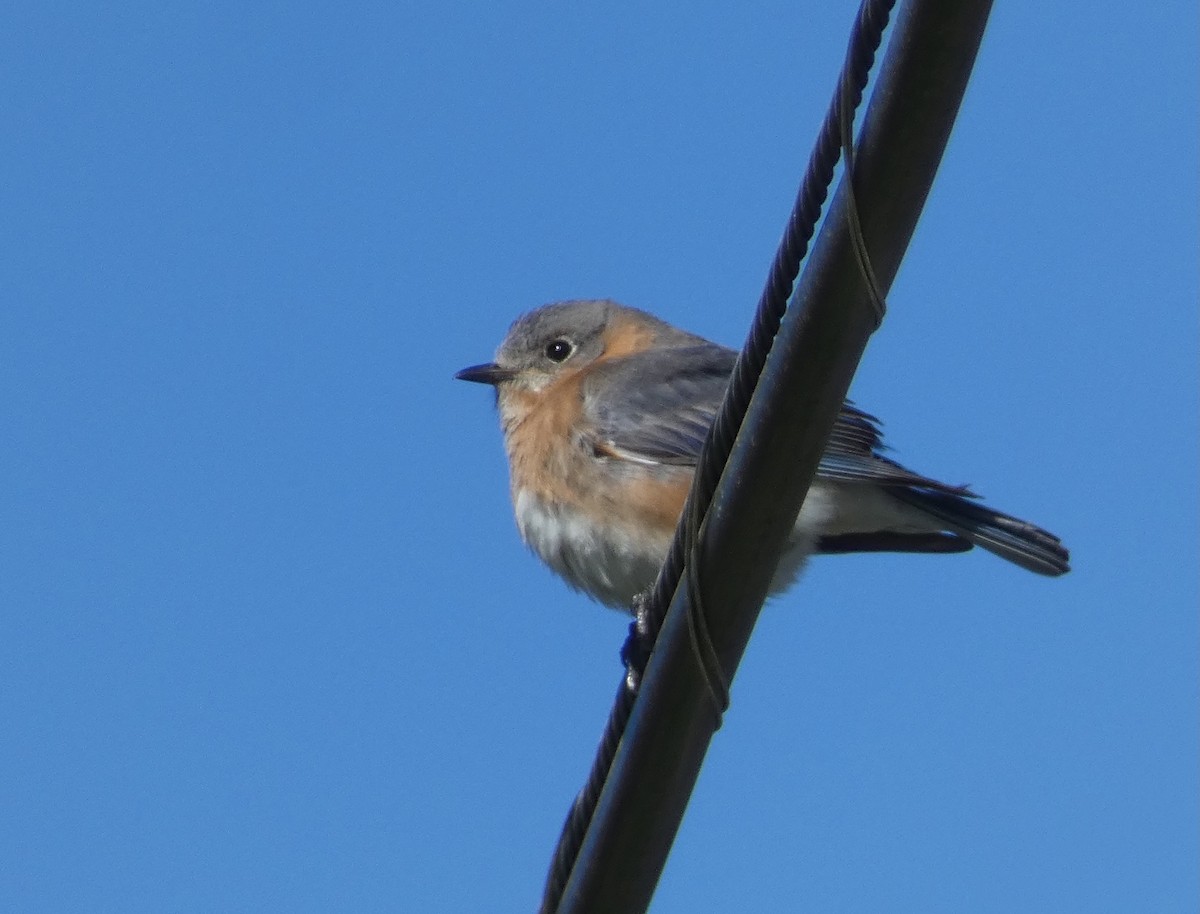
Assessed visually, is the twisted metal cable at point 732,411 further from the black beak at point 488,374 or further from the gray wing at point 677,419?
the black beak at point 488,374

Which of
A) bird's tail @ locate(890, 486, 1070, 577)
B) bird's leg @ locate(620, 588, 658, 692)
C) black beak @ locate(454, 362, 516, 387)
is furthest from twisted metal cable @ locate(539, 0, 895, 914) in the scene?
black beak @ locate(454, 362, 516, 387)

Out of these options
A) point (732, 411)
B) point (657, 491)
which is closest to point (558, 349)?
point (657, 491)

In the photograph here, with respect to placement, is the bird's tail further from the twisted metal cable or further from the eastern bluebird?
the twisted metal cable

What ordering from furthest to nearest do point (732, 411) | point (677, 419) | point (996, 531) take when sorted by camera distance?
point (677, 419), point (996, 531), point (732, 411)

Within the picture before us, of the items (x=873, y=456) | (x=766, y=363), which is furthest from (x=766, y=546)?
(x=873, y=456)

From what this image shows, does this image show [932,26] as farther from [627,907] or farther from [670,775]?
[627,907]

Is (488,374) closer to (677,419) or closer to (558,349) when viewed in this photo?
(558,349)
